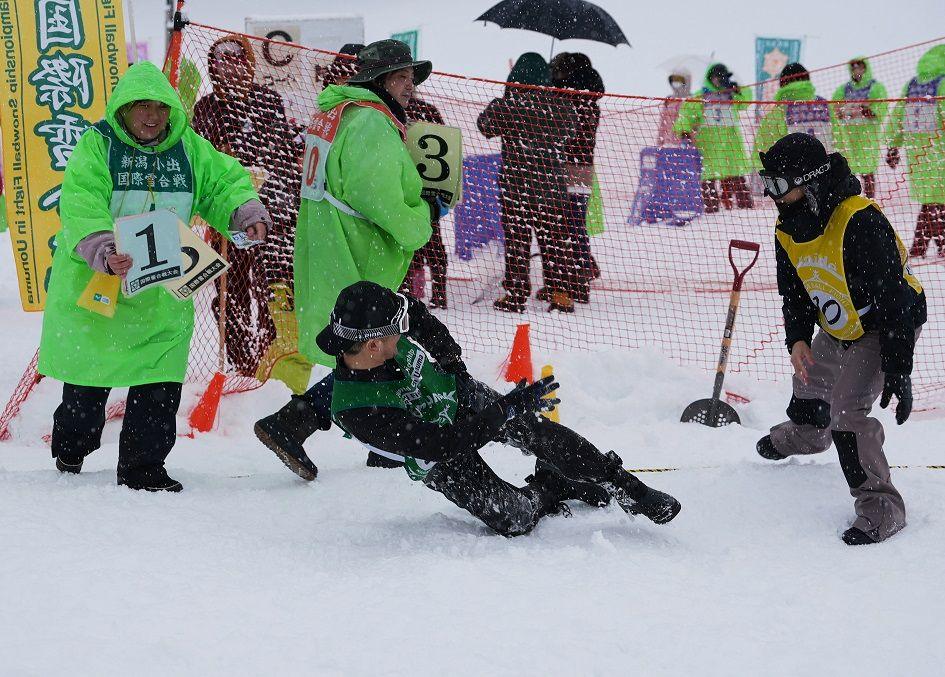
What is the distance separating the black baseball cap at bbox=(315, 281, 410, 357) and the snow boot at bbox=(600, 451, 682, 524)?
3.02 feet

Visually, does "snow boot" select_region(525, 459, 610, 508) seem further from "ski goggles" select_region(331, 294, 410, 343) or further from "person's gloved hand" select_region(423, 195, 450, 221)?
"person's gloved hand" select_region(423, 195, 450, 221)

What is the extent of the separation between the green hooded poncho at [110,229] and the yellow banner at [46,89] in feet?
4.99

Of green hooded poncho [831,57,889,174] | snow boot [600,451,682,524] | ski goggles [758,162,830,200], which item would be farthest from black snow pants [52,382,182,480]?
green hooded poncho [831,57,889,174]

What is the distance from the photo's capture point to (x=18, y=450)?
194 inches

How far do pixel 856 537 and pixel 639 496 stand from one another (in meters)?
0.78

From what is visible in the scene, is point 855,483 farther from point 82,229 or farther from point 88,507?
point 82,229

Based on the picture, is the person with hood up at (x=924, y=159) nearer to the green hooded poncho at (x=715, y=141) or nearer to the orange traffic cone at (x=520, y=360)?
the green hooded poncho at (x=715, y=141)

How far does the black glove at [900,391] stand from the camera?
343 centimetres

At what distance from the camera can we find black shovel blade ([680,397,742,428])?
5.38 m

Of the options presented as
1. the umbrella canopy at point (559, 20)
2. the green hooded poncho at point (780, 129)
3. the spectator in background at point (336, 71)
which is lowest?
the green hooded poncho at point (780, 129)

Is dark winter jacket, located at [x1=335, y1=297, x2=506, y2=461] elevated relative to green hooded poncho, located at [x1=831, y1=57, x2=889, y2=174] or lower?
lower

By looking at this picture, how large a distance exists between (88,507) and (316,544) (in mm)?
847

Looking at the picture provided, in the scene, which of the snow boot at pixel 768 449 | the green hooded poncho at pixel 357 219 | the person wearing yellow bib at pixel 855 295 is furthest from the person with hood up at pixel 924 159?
the green hooded poncho at pixel 357 219

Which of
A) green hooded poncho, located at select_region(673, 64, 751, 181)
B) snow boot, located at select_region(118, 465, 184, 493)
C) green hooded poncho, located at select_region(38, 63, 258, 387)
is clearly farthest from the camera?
green hooded poncho, located at select_region(673, 64, 751, 181)
